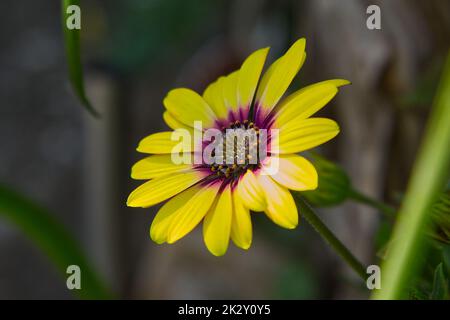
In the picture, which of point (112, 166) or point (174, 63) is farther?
point (174, 63)

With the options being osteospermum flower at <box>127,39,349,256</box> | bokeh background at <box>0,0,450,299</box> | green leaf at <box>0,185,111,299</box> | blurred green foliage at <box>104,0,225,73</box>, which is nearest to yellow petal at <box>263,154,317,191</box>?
osteospermum flower at <box>127,39,349,256</box>

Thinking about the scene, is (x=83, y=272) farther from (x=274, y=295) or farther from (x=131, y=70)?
(x=131, y=70)

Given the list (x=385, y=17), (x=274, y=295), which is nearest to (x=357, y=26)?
(x=385, y=17)

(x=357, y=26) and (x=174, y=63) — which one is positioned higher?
(x=174, y=63)

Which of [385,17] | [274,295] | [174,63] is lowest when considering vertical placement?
[274,295]

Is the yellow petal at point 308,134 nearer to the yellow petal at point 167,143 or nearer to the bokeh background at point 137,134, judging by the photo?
the yellow petal at point 167,143

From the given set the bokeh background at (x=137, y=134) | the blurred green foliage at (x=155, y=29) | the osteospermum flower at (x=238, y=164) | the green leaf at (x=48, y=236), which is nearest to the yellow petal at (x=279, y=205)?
the osteospermum flower at (x=238, y=164)

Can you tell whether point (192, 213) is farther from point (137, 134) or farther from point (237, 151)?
point (137, 134)
